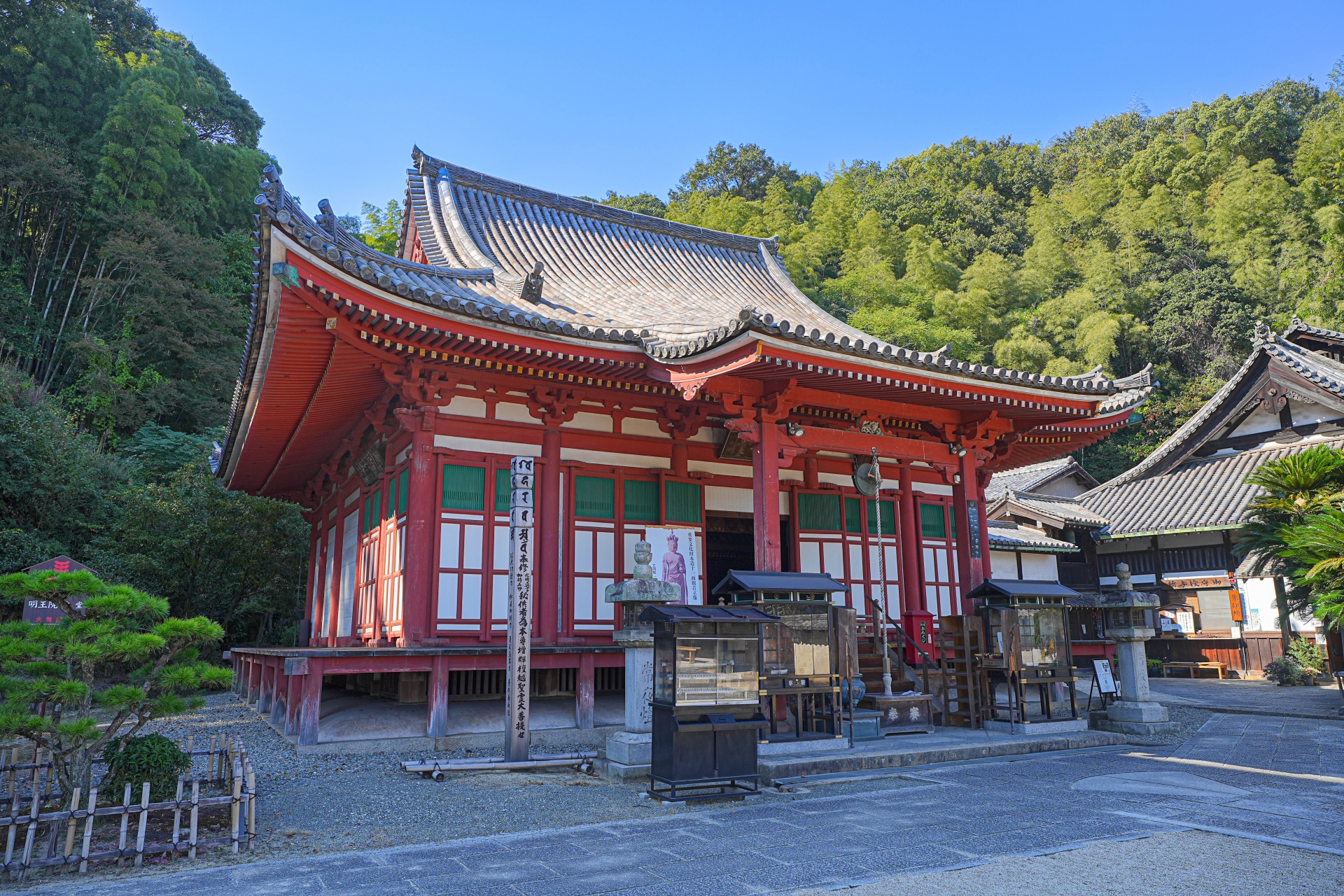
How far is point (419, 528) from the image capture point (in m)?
10.3

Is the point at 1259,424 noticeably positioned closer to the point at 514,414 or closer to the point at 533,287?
the point at 533,287

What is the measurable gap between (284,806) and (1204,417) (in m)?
25.7

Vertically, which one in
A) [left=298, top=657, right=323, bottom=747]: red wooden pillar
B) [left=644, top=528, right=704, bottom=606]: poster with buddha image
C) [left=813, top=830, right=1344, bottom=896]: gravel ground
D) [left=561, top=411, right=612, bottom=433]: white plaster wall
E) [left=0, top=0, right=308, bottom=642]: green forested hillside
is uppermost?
[left=0, top=0, right=308, bottom=642]: green forested hillside

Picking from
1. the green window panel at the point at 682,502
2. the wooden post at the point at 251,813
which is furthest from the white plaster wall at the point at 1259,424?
the wooden post at the point at 251,813

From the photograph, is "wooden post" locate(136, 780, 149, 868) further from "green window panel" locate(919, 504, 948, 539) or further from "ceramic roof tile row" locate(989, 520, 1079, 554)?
"ceramic roof tile row" locate(989, 520, 1079, 554)

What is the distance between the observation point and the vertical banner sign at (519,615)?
825 centimetres

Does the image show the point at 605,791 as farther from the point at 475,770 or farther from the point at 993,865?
the point at 993,865

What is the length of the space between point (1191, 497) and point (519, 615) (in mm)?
21888

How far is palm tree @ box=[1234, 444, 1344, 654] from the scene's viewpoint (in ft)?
46.6

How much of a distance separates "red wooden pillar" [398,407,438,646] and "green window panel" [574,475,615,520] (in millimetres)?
1969

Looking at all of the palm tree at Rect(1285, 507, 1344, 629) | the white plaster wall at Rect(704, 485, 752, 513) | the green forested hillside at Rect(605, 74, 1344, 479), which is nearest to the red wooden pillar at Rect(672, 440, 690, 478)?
the white plaster wall at Rect(704, 485, 752, 513)

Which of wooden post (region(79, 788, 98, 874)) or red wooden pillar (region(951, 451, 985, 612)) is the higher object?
red wooden pillar (region(951, 451, 985, 612))

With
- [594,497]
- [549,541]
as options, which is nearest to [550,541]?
[549,541]

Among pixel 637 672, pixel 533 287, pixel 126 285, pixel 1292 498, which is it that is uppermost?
pixel 126 285
